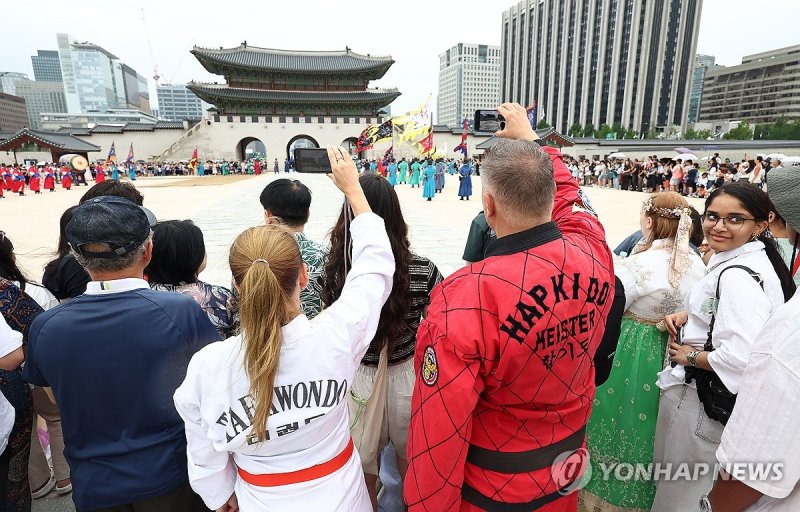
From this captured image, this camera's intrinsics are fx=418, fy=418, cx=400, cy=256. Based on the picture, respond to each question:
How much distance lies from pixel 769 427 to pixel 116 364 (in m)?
1.67

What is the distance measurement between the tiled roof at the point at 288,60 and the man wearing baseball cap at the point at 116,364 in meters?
38.6

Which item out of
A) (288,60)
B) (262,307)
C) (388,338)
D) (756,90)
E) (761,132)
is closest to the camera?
(262,307)

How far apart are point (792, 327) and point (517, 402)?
62cm

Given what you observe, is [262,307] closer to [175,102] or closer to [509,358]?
[509,358]

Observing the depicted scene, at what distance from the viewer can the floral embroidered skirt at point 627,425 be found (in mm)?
2031

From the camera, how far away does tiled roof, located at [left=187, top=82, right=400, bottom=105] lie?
3522 cm

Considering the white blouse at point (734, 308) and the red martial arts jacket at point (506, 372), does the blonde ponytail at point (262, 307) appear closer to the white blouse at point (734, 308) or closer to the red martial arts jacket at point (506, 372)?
the red martial arts jacket at point (506, 372)

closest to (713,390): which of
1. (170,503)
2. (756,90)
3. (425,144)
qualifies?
(170,503)

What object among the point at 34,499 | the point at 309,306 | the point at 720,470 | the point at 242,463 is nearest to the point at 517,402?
A: the point at 720,470

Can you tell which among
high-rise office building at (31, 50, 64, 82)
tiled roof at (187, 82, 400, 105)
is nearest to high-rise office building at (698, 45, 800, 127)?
tiled roof at (187, 82, 400, 105)

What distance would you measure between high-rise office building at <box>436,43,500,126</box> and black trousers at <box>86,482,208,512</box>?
4059 inches

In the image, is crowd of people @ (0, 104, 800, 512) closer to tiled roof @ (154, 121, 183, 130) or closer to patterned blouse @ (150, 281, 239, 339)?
patterned blouse @ (150, 281, 239, 339)

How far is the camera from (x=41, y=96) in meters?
119

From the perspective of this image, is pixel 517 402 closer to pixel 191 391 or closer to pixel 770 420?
pixel 770 420
